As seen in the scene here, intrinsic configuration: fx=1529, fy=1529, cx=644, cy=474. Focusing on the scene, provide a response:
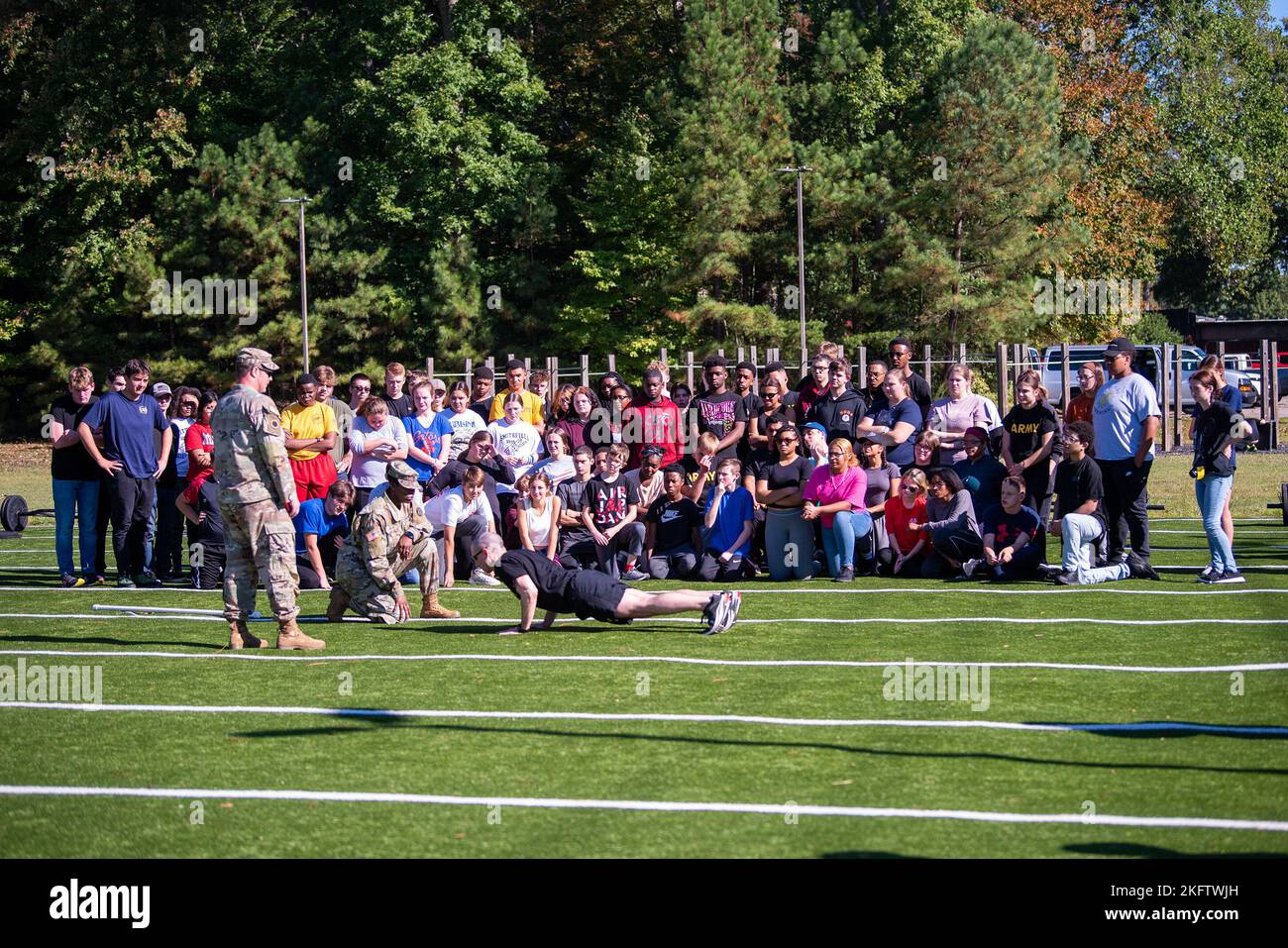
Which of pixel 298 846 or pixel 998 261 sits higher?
pixel 998 261

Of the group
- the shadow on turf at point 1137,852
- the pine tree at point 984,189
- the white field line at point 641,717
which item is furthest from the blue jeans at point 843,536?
the pine tree at point 984,189

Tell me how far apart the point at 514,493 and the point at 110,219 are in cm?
3926

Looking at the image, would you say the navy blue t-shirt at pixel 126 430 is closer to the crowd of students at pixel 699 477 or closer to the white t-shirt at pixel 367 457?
the crowd of students at pixel 699 477

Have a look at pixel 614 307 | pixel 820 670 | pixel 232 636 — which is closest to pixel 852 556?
pixel 820 670

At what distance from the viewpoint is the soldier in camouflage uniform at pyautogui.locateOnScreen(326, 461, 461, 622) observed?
12508mm

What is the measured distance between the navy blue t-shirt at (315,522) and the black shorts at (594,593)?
462 cm

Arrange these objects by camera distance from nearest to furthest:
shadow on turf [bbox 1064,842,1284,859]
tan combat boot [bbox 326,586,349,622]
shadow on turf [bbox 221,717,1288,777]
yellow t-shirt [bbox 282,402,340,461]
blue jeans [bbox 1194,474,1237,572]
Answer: shadow on turf [bbox 1064,842,1284,859] < shadow on turf [bbox 221,717,1288,777] < tan combat boot [bbox 326,586,349,622] < blue jeans [bbox 1194,474,1237,572] < yellow t-shirt [bbox 282,402,340,461]

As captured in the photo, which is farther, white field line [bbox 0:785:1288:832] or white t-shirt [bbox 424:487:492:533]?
white t-shirt [bbox 424:487:492:533]

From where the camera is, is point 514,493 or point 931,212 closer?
point 514,493

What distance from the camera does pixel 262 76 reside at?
52.6 meters

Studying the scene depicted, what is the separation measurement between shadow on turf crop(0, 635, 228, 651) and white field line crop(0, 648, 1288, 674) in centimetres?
36

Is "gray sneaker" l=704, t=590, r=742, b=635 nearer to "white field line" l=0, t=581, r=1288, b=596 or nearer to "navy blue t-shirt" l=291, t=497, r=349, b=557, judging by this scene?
"white field line" l=0, t=581, r=1288, b=596

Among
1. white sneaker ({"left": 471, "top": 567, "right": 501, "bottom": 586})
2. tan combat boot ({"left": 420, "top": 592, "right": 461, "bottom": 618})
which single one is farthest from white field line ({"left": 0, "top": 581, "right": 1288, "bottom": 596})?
tan combat boot ({"left": 420, "top": 592, "right": 461, "bottom": 618})

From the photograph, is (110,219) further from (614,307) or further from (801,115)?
(801,115)
